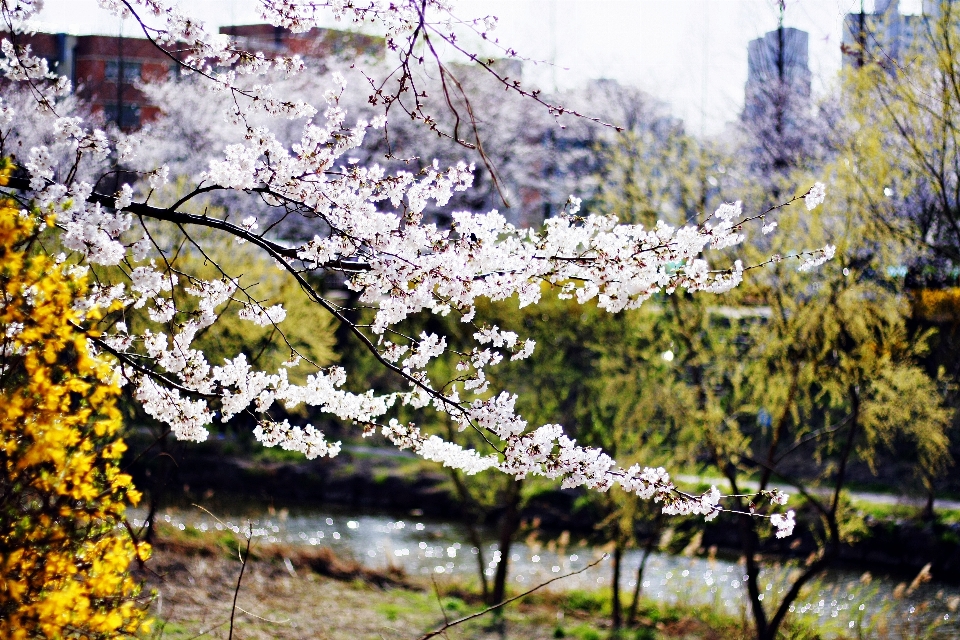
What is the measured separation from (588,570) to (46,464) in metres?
9.51

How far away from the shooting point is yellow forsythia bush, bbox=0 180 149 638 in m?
2.09

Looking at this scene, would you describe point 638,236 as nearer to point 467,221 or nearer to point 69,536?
point 467,221

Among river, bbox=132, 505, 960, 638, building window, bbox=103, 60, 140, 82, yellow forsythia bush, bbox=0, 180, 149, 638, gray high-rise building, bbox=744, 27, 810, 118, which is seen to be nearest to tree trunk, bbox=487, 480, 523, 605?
river, bbox=132, 505, 960, 638

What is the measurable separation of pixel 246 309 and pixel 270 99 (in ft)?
2.73

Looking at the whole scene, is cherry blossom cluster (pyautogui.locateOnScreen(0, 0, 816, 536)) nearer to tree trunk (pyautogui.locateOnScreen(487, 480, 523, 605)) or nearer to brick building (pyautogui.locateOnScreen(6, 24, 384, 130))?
tree trunk (pyautogui.locateOnScreen(487, 480, 523, 605))

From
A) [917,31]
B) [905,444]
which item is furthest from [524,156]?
[917,31]

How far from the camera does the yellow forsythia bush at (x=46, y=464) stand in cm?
209

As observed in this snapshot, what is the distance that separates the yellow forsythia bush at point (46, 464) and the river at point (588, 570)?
6.06 m

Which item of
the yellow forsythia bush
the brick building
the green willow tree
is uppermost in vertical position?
the brick building

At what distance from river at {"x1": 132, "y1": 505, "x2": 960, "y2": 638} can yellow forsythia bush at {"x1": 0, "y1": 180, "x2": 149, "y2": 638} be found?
239 inches

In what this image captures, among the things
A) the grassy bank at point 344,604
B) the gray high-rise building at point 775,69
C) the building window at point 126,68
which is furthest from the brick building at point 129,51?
the grassy bank at point 344,604

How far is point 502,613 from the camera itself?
9.10 m

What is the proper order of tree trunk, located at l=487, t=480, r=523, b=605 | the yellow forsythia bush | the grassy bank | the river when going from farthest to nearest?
tree trunk, located at l=487, t=480, r=523, b=605
the river
the grassy bank
the yellow forsythia bush

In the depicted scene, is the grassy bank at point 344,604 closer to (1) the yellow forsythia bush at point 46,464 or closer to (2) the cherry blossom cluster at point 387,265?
(2) the cherry blossom cluster at point 387,265
